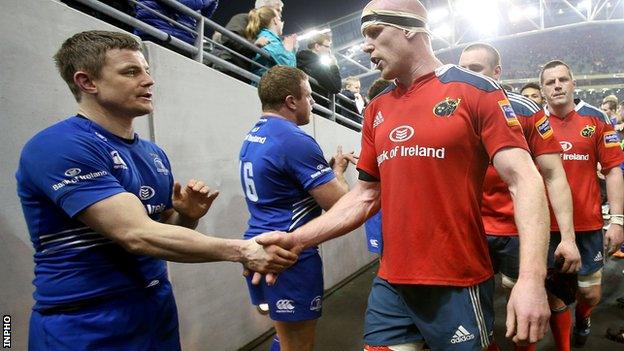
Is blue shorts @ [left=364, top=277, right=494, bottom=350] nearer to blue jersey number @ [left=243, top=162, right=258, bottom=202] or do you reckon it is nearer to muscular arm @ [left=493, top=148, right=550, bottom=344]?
muscular arm @ [left=493, top=148, right=550, bottom=344]

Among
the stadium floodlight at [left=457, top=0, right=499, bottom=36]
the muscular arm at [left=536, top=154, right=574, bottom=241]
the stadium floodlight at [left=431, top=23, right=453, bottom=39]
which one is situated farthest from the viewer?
the stadium floodlight at [left=431, top=23, right=453, bottom=39]

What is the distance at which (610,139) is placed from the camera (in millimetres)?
3092

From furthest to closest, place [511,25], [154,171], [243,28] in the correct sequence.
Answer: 1. [511,25]
2. [243,28]
3. [154,171]

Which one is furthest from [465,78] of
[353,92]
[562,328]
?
[353,92]

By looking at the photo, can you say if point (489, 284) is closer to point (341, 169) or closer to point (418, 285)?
point (418, 285)

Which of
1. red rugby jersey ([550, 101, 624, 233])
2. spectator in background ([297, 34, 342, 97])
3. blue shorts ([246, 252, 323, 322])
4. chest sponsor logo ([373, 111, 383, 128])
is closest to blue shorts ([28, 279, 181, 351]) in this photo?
blue shorts ([246, 252, 323, 322])

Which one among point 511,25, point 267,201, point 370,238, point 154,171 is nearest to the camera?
point 154,171

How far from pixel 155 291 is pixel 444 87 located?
146cm

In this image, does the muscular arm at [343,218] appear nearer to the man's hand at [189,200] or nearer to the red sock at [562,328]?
the man's hand at [189,200]

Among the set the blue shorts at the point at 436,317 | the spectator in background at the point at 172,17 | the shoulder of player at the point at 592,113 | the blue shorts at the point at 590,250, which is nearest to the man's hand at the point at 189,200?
the blue shorts at the point at 436,317

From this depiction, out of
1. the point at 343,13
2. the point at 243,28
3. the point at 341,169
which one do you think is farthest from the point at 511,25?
the point at 341,169

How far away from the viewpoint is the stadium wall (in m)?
1.85

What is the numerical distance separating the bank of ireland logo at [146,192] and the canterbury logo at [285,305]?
940mm

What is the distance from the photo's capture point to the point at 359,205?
1863mm
